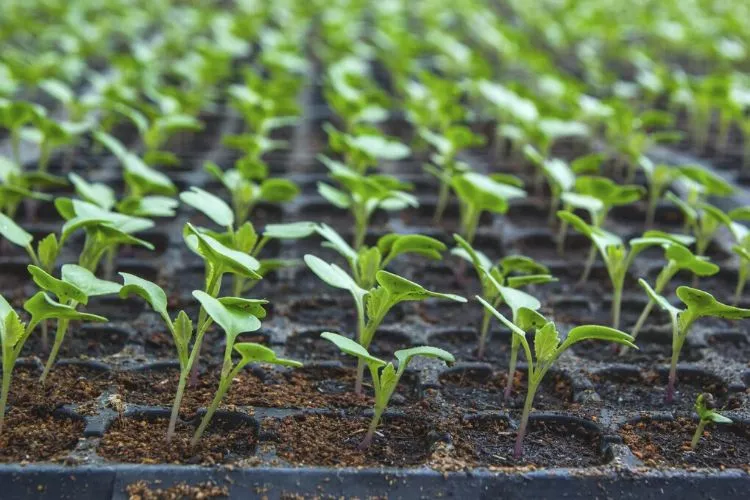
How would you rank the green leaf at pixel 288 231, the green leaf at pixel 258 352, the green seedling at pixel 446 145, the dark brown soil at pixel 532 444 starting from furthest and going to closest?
1. the green seedling at pixel 446 145
2. the green leaf at pixel 288 231
3. the dark brown soil at pixel 532 444
4. the green leaf at pixel 258 352

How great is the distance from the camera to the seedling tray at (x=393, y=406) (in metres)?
0.96

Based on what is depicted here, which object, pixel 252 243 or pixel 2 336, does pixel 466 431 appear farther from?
pixel 2 336

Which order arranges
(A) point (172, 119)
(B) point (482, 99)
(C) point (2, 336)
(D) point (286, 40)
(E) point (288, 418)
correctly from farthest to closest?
(D) point (286, 40)
(B) point (482, 99)
(A) point (172, 119)
(E) point (288, 418)
(C) point (2, 336)

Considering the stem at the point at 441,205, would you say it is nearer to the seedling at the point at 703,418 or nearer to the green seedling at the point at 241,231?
the green seedling at the point at 241,231

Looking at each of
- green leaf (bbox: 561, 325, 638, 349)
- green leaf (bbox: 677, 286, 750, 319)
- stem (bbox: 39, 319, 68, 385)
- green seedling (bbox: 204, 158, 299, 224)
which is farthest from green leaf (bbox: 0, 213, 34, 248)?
green leaf (bbox: 677, 286, 750, 319)

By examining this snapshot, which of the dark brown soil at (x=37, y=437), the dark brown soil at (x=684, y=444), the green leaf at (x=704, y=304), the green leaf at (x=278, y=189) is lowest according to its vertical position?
the dark brown soil at (x=37, y=437)

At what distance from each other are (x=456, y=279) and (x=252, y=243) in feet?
1.67

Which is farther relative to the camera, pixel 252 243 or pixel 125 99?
pixel 125 99

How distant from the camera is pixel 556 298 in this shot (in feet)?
5.15

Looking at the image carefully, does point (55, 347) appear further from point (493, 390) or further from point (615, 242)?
point (615, 242)

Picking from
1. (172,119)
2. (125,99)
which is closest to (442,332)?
(172,119)

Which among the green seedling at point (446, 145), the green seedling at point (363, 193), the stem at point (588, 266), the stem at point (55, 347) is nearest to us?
the stem at point (55, 347)

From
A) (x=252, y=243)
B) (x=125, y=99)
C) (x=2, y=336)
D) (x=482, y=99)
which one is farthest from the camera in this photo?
(x=482, y=99)

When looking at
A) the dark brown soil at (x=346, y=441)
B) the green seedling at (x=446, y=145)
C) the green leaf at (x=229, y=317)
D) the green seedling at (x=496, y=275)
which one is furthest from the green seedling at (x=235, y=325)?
the green seedling at (x=446, y=145)
